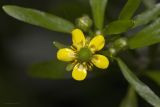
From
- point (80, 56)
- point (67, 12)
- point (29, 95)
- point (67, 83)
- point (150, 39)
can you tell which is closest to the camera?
point (80, 56)

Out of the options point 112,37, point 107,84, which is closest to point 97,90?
point 107,84

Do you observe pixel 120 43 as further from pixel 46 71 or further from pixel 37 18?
pixel 46 71

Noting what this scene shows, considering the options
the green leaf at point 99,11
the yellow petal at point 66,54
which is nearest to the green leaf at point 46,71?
the green leaf at point 99,11

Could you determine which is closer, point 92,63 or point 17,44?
point 92,63

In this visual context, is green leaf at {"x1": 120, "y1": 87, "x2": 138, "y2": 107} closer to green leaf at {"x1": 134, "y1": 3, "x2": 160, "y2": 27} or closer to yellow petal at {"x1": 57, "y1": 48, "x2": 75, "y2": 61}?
green leaf at {"x1": 134, "y1": 3, "x2": 160, "y2": 27}

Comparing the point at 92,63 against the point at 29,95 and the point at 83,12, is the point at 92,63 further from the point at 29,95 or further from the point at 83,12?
the point at 29,95

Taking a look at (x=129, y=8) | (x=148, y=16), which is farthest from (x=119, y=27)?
(x=148, y=16)

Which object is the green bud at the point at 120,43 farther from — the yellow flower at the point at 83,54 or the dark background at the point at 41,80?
the dark background at the point at 41,80

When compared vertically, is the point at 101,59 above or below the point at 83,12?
below

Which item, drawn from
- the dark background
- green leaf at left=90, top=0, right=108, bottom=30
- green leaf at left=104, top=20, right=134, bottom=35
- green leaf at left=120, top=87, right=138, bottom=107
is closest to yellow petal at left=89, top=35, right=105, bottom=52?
green leaf at left=104, top=20, right=134, bottom=35
